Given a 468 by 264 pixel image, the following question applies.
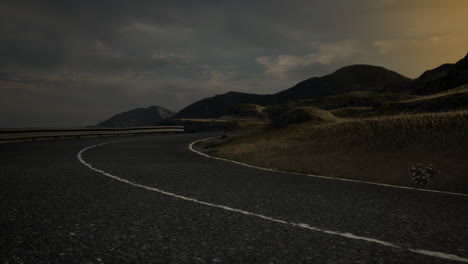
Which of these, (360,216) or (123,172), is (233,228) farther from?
(123,172)

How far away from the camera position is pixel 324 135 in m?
20.9

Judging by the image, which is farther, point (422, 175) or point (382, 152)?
point (382, 152)

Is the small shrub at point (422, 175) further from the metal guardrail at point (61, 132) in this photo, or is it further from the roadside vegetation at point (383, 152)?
the metal guardrail at point (61, 132)

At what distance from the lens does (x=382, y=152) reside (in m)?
14.8

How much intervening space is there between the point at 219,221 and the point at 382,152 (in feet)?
38.8

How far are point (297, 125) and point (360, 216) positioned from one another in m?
22.0

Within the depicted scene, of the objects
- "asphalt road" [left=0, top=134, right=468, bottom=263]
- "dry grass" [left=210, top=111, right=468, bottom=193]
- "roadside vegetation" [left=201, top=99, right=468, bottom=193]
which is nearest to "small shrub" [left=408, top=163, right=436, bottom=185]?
"roadside vegetation" [left=201, top=99, right=468, bottom=193]

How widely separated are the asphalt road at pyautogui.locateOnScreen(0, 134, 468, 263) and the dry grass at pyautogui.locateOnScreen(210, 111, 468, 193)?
3.35m

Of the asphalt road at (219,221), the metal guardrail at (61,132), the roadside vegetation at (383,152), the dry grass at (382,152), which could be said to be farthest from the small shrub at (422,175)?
the metal guardrail at (61,132)

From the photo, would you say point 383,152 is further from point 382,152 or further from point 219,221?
point 219,221

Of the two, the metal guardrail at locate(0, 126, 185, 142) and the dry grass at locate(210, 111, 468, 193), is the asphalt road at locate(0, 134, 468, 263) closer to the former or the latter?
the dry grass at locate(210, 111, 468, 193)

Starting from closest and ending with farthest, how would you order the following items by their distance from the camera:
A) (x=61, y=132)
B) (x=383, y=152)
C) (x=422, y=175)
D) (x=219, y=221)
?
(x=219, y=221) → (x=422, y=175) → (x=383, y=152) → (x=61, y=132)

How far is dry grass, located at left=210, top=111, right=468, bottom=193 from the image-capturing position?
37.4 feet

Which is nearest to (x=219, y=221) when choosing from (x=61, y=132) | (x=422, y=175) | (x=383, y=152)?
(x=422, y=175)
